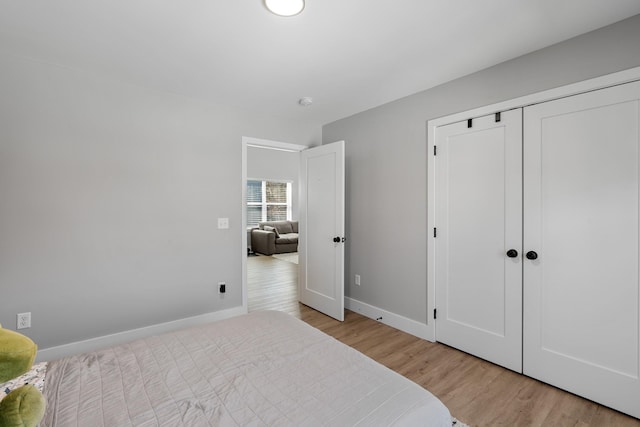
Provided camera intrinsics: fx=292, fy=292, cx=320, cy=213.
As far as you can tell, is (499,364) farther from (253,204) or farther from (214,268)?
(253,204)

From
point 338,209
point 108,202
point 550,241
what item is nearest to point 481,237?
point 550,241

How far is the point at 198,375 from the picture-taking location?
128cm

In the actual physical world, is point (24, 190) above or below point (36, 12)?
below

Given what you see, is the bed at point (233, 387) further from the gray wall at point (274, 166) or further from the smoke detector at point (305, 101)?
the gray wall at point (274, 166)

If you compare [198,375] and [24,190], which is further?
[24,190]

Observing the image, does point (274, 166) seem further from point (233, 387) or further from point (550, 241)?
point (233, 387)

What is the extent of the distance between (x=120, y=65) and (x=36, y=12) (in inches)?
24.9

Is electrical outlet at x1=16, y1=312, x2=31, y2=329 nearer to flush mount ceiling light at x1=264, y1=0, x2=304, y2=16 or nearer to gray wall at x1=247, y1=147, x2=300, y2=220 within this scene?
flush mount ceiling light at x1=264, y1=0, x2=304, y2=16

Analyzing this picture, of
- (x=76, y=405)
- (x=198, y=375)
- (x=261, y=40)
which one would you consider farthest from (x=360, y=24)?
(x=76, y=405)

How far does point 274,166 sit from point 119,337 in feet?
20.3

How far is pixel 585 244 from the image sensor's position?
1.98 metres

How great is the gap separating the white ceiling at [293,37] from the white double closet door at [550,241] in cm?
53

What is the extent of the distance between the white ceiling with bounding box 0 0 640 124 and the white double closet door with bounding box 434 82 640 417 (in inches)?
20.8

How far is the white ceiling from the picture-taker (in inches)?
67.0
